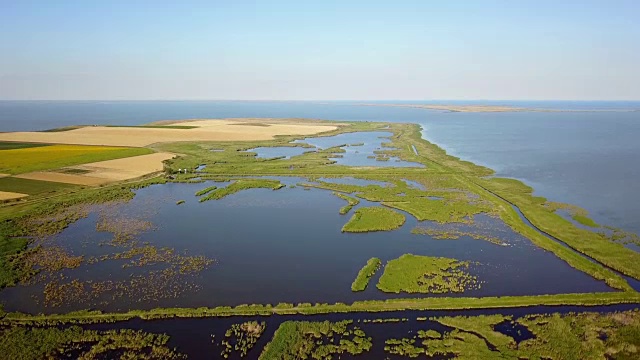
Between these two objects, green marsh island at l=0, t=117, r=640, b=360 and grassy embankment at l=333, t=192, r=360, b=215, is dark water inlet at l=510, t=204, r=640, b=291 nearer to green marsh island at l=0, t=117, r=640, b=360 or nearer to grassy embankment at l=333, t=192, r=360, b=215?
green marsh island at l=0, t=117, r=640, b=360

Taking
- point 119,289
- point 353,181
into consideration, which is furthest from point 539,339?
point 353,181

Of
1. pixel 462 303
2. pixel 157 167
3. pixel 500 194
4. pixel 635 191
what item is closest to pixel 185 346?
pixel 462 303

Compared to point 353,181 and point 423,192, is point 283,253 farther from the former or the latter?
point 353,181

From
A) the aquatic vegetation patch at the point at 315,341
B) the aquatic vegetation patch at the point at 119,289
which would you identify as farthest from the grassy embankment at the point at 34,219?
the aquatic vegetation patch at the point at 315,341

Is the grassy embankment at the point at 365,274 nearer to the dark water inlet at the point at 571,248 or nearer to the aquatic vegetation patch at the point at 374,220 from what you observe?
the aquatic vegetation patch at the point at 374,220

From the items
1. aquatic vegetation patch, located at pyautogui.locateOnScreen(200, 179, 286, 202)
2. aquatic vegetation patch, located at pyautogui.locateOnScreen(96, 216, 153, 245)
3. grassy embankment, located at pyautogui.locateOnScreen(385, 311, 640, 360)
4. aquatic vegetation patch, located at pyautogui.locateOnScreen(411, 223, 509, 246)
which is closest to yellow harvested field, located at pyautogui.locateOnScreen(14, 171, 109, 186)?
aquatic vegetation patch, located at pyautogui.locateOnScreen(96, 216, 153, 245)

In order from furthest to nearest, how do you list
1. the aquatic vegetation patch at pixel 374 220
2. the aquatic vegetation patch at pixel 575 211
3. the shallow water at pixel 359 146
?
the shallow water at pixel 359 146, the aquatic vegetation patch at pixel 575 211, the aquatic vegetation patch at pixel 374 220
